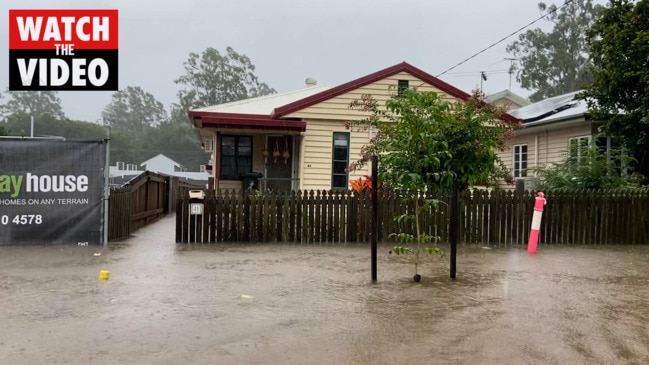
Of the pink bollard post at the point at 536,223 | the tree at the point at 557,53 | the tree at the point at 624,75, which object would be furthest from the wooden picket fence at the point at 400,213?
the tree at the point at 557,53

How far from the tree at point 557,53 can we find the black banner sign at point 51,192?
175ft

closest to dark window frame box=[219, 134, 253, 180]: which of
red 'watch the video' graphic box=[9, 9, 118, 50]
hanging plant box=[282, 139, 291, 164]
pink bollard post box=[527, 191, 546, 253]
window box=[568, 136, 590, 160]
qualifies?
hanging plant box=[282, 139, 291, 164]

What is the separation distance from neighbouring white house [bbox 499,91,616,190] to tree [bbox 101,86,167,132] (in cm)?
10146

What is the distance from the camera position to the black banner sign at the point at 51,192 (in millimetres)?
9812

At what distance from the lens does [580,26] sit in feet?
177

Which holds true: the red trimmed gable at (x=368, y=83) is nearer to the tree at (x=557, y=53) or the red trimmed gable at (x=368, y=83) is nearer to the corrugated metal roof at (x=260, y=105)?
the corrugated metal roof at (x=260, y=105)

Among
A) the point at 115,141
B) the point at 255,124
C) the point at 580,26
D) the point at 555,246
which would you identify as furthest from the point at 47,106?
the point at 555,246

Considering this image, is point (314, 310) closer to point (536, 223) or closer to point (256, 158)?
point (536, 223)

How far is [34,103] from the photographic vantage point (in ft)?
343

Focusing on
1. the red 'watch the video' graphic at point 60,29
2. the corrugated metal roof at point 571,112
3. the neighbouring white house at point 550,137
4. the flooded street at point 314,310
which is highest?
the red 'watch the video' graphic at point 60,29

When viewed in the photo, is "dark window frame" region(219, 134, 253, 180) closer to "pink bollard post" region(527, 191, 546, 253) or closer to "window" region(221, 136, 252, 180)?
"window" region(221, 136, 252, 180)

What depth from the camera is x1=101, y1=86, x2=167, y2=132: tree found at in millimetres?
113188

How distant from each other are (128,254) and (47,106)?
4347 inches

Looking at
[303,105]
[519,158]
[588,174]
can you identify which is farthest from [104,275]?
[519,158]
